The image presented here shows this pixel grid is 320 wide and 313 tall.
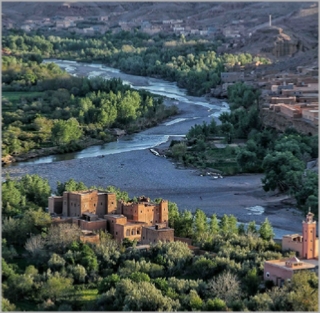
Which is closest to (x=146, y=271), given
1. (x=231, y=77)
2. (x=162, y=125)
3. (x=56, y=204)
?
(x=56, y=204)

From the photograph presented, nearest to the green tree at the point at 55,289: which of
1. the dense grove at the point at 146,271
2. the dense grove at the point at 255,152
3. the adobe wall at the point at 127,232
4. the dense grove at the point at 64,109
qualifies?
the dense grove at the point at 146,271

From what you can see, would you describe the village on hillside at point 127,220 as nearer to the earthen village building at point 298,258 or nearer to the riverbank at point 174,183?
the earthen village building at point 298,258

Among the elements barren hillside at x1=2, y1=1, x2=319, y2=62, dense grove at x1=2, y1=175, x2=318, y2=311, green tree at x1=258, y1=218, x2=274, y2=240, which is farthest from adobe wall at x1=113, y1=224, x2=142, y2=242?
barren hillside at x1=2, y1=1, x2=319, y2=62

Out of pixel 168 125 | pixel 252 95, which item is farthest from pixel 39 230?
pixel 252 95

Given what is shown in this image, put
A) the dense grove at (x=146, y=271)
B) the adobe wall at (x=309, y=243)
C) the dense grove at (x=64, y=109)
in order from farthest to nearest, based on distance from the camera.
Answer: the dense grove at (x=64, y=109) < the adobe wall at (x=309, y=243) < the dense grove at (x=146, y=271)

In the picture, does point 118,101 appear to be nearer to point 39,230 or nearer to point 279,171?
point 279,171

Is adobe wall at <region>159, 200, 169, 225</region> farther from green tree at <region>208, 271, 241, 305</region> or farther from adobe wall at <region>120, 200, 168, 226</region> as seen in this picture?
green tree at <region>208, 271, 241, 305</region>
